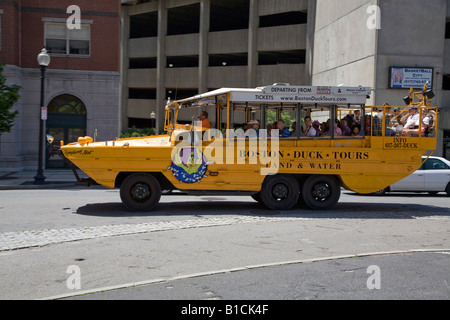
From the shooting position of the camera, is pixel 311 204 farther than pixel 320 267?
Yes

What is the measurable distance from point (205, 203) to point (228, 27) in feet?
119

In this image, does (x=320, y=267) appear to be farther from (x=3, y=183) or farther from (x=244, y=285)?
(x=3, y=183)

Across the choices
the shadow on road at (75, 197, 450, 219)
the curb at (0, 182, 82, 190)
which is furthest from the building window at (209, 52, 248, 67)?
the shadow on road at (75, 197, 450, 219)

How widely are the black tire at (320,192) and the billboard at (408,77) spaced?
17138 millimetres

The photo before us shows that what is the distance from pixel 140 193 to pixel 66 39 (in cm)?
1644

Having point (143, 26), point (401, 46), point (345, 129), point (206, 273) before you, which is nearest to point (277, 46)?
point (401, 46)

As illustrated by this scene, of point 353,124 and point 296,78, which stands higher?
point 296,78

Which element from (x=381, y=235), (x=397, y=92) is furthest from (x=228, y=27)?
(x=381, y=235)

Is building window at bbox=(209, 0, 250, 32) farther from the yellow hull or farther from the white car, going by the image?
the yellow hull

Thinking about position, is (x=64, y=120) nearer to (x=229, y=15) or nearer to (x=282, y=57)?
(x=282, y=57)

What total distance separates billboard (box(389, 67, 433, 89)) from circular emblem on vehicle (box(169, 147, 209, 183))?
18.9 meters

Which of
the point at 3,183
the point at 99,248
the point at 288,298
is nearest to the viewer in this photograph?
the point at 288,298

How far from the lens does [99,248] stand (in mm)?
7633

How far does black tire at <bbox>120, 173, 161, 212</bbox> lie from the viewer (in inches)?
442
